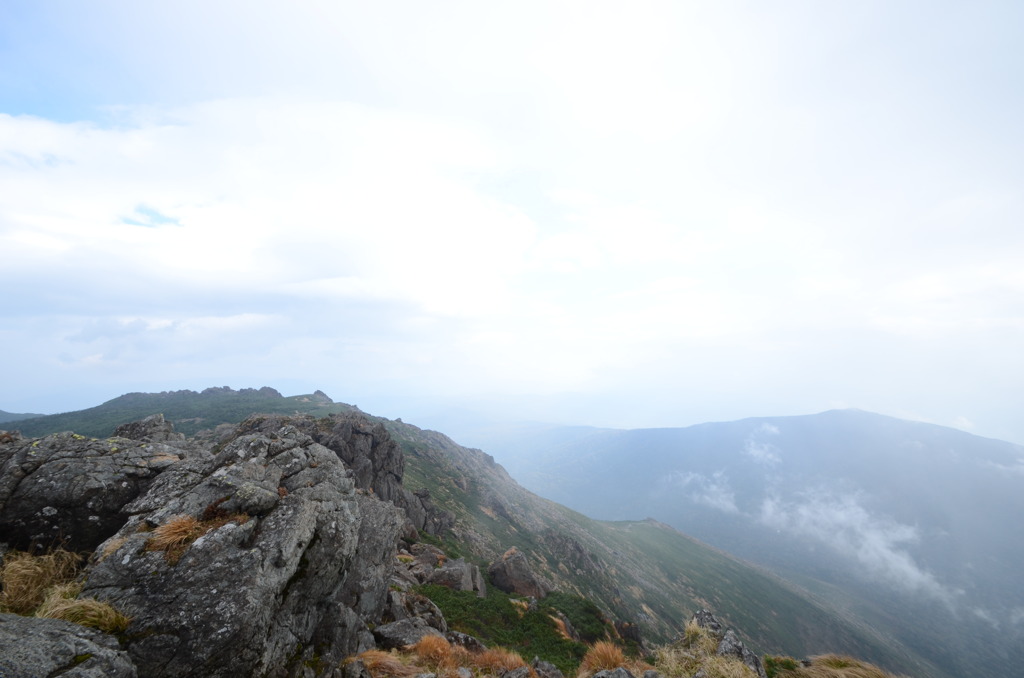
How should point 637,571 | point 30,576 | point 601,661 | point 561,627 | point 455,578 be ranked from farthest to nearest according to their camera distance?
point 637,571 < point 455,578 < point 561,627 < point 601,661 < point 30,576

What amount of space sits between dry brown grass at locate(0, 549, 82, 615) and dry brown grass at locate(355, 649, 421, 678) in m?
7.15

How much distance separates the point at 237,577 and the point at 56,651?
2662 mm

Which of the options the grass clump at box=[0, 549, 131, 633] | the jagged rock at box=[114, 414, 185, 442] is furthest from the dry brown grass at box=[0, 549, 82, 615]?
the jagged rock at box=[114, 414, 185, 442]

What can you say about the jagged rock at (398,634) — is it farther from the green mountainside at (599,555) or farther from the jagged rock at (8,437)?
the green mountainside at (599,555)

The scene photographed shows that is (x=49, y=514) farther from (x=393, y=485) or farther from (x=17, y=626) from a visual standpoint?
(x=393, y=485)

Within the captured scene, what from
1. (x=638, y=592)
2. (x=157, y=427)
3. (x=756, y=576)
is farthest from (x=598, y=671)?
(x=756, y=576)

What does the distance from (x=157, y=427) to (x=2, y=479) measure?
21.2 metres

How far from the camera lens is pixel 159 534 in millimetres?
8820

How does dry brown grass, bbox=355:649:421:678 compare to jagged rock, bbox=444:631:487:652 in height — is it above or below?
above

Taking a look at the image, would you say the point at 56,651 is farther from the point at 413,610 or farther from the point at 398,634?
the point at 413,610

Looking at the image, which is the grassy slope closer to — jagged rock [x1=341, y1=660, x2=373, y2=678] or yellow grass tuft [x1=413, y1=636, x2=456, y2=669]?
yellow grass tuft [x1=413, y1=636, x2=456, y2=669]

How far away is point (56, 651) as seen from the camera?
587cm

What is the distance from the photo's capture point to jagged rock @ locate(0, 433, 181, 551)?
31.7 ft

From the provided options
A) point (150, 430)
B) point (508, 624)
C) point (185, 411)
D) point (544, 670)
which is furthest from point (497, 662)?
point (185, 411)
